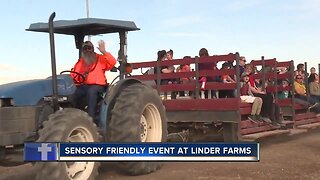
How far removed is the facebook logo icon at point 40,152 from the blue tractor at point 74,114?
0.65 ft

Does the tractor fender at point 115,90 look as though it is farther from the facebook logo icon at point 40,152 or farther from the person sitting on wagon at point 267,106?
the person sitting on wagon at point 267,106

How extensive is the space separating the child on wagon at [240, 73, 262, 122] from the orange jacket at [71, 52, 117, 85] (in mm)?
3411

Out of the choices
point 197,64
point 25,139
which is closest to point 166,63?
point 197,64

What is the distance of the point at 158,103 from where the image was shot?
6898mm

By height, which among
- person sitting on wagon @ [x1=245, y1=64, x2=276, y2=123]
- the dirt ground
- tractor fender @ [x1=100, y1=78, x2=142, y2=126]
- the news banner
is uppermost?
tractor fender @ [x1=100, y1=78, x2=142, y2=126]

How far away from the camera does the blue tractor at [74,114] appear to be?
5.06 metres

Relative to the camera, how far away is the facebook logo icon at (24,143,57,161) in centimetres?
442

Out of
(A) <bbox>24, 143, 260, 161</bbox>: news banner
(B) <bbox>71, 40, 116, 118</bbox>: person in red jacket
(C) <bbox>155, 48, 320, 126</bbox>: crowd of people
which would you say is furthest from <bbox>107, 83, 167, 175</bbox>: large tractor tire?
(C) <bbox>155, 48, 320, 126</bbox>: crowd of people

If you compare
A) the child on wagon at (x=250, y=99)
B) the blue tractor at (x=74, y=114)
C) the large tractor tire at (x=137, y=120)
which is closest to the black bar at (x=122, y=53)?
the blue tractor at (x=74, y=114)

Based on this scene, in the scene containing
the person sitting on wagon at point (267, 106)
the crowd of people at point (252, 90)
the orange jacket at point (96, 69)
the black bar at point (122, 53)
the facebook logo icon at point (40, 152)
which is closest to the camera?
the facebook logo icon at point (40, 152)

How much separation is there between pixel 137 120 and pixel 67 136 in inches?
53.8

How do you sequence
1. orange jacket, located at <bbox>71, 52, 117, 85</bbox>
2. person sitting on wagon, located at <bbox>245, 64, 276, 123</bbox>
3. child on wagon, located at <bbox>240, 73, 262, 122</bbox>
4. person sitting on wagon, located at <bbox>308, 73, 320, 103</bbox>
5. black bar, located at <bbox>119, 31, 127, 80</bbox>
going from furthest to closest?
person sitting on wagon, located at <bbox>308, 73, 320, 103</bbox>
person sitting on wagon, located at <bbox>245, 64, 276, 123</bbox>
child on wagon, located at <bbox>240, 73, 262, 122</bbox>
black bar, located at <bbox>119, 31, 127, 80</bbox>
orange jacket, located at <bbox>71, 52, 117, 85</bbox>

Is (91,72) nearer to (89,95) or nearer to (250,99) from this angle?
(89,95)

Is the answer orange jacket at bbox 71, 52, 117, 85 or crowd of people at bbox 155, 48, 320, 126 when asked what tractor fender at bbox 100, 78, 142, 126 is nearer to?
orange jacket at bbox 71, 52, 117, 85
